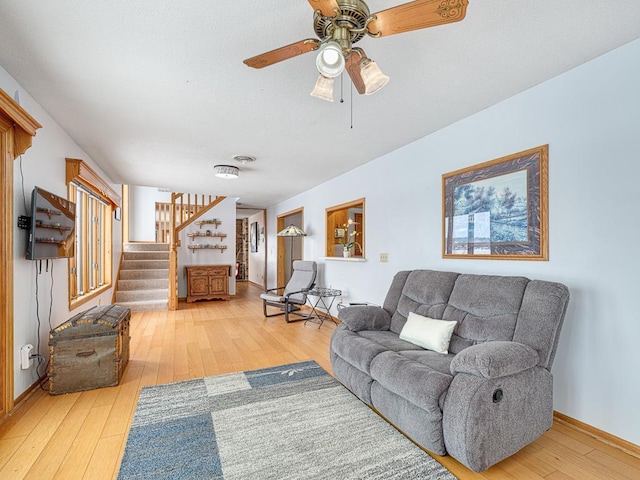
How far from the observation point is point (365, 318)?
111 inches

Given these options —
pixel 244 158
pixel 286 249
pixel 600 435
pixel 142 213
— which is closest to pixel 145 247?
pixel 142 213

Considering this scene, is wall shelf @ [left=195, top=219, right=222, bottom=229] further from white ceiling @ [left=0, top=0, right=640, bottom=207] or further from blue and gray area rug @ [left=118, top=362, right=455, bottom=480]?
blue and gray area rug @ [left=118, top=362, right=455, bottom=480]

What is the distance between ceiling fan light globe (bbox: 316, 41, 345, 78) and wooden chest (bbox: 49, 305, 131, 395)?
2.69m

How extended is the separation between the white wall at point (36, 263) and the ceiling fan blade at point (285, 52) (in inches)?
72.9

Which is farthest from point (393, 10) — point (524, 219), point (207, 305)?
point (207, 305)

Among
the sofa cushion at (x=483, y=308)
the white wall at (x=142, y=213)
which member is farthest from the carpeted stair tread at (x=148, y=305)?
the sofa cushion at (x=483, y=308)

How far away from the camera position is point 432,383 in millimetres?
1753

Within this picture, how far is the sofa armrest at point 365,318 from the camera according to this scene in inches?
109

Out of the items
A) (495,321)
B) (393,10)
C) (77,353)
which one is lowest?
(77,353)

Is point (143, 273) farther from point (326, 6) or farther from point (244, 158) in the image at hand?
point (326, 6)

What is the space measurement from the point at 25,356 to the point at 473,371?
3.14 m

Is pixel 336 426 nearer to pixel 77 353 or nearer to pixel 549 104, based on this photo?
pixel 77 353

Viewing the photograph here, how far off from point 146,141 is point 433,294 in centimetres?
335

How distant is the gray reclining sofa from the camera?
1.62 meters
